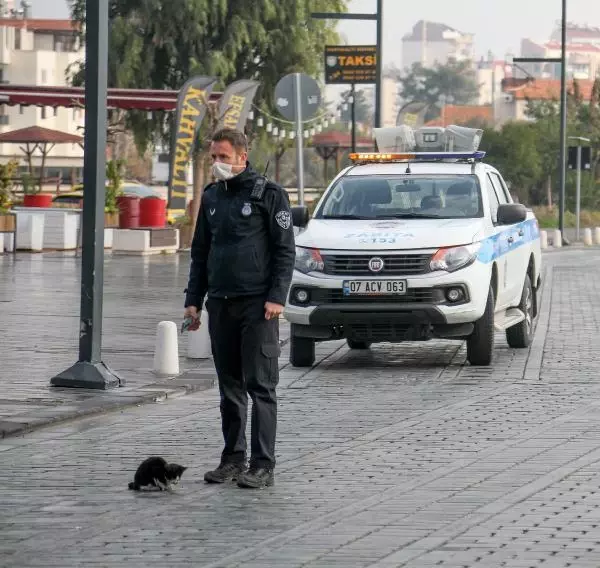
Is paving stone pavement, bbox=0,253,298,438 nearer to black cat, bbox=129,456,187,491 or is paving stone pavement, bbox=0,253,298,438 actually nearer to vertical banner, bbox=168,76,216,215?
black cat, bbox=129,456,187,491

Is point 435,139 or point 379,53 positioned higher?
point 379,53

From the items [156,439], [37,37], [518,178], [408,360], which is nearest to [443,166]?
[408,360]

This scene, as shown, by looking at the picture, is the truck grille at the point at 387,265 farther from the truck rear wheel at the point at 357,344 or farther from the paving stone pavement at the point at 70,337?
the truck rear wheel at the point at 357,344

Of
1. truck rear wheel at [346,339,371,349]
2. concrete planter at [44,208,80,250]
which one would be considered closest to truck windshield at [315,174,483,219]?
truck rear wheel at [346,339,371,349]

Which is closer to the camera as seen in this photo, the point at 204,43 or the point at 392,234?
the point at 392,234

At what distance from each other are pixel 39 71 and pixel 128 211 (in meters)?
81.9

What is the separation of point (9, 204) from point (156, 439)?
23071mm

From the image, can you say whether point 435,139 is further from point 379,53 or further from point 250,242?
point 379,53

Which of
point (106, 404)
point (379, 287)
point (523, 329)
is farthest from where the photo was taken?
point (523, 329)

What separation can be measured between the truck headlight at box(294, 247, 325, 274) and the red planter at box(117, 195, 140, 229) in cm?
2053

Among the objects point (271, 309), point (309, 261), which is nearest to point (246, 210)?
point (271, 309)

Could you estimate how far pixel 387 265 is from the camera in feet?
49.0

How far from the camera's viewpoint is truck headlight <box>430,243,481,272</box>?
1503cm

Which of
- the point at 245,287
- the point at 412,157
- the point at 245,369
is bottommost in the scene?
the point at 245,369
